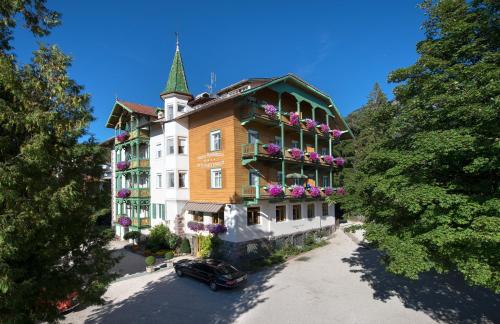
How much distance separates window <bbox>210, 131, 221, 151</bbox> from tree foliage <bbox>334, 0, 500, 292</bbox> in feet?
46.2

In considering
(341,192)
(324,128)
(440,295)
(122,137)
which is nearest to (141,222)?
(122,137)

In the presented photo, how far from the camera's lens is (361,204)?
47.1ft

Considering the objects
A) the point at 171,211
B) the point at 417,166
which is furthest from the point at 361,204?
the point at 171,211

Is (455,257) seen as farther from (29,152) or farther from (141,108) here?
(141,108)

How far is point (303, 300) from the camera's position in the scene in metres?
15.7

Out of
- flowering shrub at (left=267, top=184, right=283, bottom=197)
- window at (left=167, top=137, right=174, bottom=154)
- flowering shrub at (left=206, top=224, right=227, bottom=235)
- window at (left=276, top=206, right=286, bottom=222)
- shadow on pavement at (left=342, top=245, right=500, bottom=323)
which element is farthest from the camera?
window at (left=167, top=137, right=174, bottom=154)

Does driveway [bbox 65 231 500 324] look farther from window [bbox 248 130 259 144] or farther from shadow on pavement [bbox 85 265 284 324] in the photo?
window [bbox 248 130 259 144]

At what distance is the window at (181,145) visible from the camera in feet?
87.9

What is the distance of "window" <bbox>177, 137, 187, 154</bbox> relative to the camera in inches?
1054

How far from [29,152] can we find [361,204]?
1353 cm

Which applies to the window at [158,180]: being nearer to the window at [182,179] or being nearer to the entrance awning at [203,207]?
the window at [182,179]

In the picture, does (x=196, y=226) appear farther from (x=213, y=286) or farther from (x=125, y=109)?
(x=125, y=109)

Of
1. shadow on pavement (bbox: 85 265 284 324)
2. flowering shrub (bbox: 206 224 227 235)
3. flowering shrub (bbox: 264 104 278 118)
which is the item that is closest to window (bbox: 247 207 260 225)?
flowering shrub (bbox: 206 224 227 235)

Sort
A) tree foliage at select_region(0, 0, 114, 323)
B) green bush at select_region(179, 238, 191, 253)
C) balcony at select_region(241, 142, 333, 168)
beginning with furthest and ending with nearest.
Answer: green bush at select_region(179, 238, 191, 253) < balcony at select_region(241, 142, 333, 168) < tree foliage at select_region(0, 0, 114, 323)
